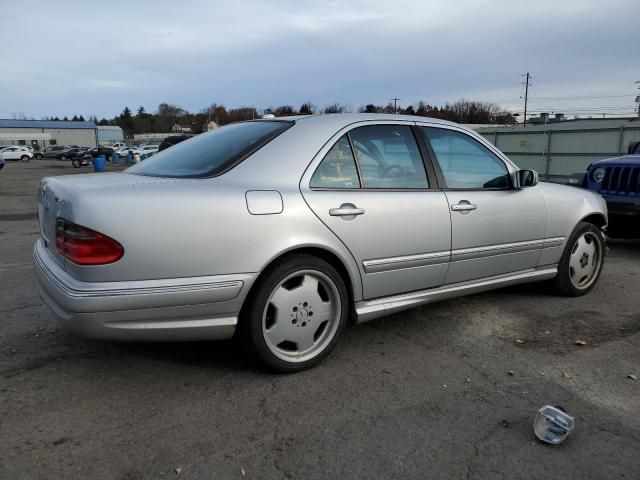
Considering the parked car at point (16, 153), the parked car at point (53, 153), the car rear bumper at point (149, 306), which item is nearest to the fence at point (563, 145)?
the car rear bumper at point (149, 306)

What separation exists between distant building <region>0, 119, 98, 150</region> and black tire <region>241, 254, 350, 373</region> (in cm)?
9847

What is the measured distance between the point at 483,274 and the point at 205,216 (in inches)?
89.1

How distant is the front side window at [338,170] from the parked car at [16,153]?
199ft

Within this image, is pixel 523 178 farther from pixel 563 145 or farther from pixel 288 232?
pixel 563 145

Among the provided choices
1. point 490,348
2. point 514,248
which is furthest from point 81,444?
point 514,248

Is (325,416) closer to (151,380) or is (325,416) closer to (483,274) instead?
(151,380)

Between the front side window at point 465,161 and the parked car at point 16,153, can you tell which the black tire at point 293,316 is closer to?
the front side window at point 465,161

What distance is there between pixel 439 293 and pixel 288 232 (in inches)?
54.5

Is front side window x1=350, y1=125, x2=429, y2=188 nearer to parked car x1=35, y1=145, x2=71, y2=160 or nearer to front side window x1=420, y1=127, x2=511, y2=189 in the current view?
front side window x1=420, y1=127, x2=511, y2=189

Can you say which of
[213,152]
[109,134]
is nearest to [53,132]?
[109,134]

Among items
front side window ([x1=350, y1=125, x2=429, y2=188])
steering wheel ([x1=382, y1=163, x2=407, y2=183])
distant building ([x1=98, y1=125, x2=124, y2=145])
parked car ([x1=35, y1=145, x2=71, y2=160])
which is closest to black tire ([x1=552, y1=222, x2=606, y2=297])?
front side window ([x1=350, y1=125, x2=429, y2=188])

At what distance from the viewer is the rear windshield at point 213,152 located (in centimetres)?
309

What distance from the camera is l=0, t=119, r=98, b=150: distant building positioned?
8981 centimetres

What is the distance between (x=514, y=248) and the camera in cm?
410
